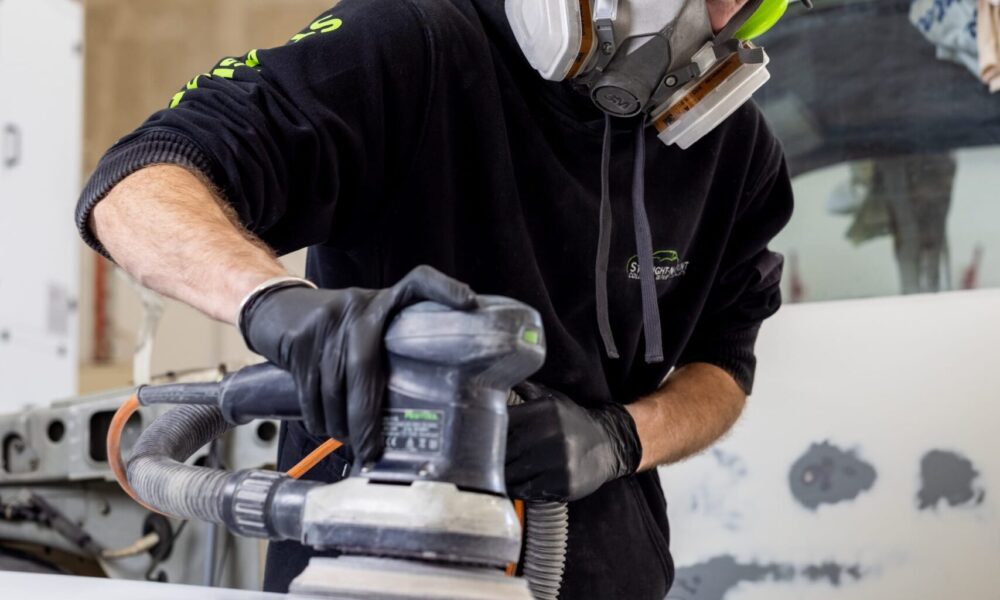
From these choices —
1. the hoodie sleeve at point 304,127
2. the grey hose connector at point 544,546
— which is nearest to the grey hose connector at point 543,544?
the grey hose connector at point 544,546

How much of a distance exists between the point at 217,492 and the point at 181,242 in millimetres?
240

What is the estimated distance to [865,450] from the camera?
2.30 metres

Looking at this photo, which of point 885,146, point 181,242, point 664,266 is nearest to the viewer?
point 181,242

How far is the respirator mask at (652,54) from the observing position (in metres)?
1.26

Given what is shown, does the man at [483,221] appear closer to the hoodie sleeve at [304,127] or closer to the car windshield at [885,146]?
the hoodie sleeve at [304,127]

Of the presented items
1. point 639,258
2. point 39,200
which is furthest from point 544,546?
point 39,200

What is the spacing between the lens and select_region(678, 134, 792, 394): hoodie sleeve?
1673 millimetres

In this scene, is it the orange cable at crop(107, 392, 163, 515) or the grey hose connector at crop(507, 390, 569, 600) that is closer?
the orange cable at crop(107, 392, 163, 515)

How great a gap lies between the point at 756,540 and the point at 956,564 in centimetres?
40

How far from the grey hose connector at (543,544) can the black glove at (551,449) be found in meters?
0.02

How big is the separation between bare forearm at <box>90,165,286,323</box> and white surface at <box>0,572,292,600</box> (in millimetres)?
227

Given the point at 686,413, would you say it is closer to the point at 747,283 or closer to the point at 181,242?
the point at 747,283

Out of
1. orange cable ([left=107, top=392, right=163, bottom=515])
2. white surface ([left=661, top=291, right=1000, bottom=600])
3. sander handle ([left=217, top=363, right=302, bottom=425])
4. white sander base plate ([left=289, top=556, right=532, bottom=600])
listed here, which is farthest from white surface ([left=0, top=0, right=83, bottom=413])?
white sander base plate ([left=289, top=556, right=532, bottom=600])

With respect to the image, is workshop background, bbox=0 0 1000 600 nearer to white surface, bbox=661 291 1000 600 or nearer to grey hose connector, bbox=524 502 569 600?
white surface, bbox=661 291 1000 600
